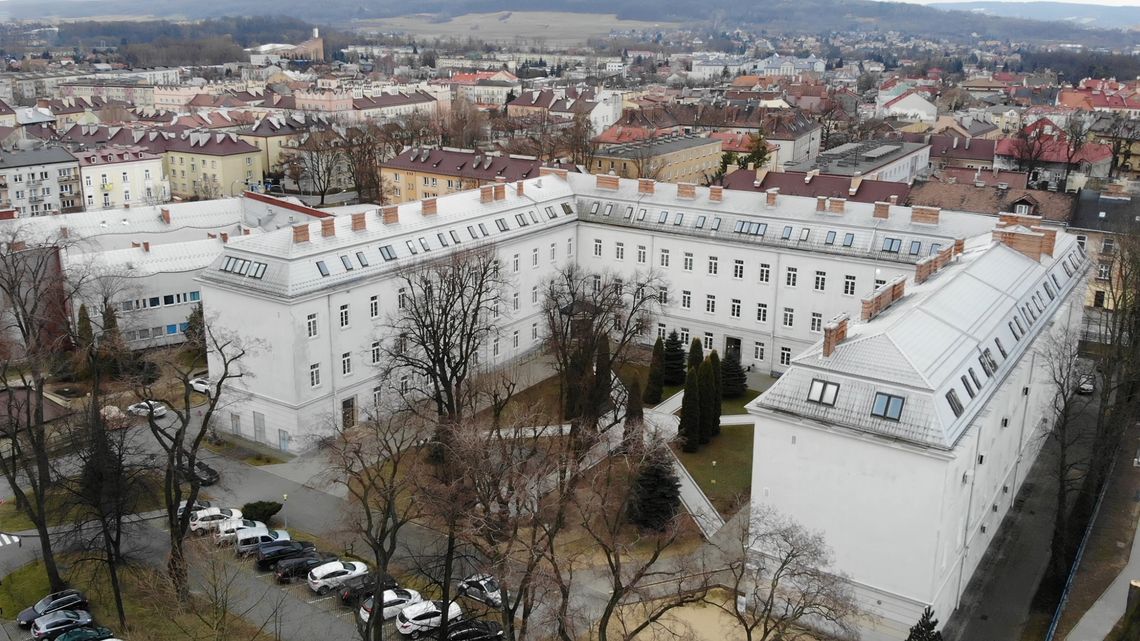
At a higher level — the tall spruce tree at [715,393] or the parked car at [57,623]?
the tall spruce tree at [715,393]

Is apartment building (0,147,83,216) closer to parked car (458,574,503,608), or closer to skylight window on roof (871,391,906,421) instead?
parked car (458,574,503,608)

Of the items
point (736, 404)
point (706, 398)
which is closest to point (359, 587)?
point (706, 398)

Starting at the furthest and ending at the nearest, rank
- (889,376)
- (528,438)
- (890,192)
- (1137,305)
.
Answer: (890,192), (528,438), (1137,305), (889,376)

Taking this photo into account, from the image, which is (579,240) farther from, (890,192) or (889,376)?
(889,376)

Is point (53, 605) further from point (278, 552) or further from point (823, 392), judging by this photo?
point (823, 392)

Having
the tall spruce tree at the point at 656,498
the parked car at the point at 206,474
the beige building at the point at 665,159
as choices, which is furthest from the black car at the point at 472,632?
the beige building at the point at 665,159

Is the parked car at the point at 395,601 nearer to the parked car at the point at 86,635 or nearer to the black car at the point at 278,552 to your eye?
the black car at the point at 278,552

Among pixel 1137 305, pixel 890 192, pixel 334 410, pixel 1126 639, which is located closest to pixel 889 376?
pixel 1126 639

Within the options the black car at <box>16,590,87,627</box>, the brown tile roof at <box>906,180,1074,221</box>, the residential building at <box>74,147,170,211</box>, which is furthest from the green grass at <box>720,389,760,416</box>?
the residential building at <box>74,147,170,211</box>
